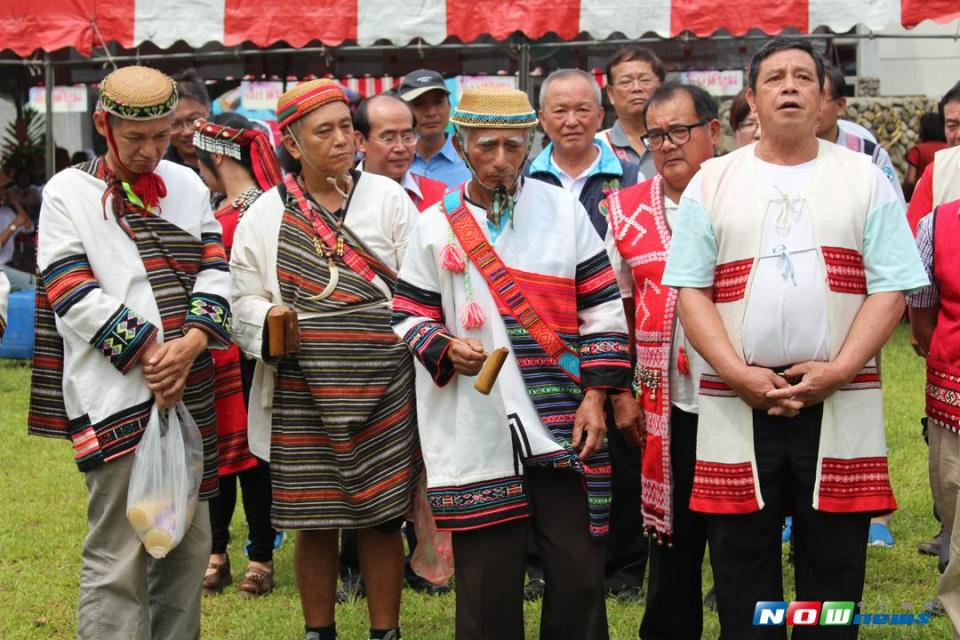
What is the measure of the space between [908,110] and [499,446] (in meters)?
12.2

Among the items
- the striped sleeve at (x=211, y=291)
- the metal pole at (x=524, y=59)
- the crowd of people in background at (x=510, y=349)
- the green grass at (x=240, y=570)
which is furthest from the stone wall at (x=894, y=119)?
the striped sleeve at (x=211, y=291)

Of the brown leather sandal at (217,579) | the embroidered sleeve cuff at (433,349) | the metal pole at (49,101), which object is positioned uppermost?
the metal pole at (49,101)

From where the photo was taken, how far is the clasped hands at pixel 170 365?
3.88m

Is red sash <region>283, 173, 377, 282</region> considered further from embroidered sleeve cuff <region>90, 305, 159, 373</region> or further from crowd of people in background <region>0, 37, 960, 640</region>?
embroidered sleeve cuff <region>90, 305, 159, 373</region>

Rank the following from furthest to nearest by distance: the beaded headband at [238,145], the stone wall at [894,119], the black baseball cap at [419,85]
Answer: the stone wall at [894,119] → the black baseball cap at [419,85] → the beaded headband at [238,145]

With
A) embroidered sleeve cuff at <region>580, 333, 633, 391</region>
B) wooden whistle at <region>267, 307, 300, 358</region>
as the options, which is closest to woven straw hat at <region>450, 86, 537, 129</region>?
embroidered sleeve cuff at <region>580, 333, 633, 391</region>

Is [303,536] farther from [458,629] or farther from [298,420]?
[458,629]

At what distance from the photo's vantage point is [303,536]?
14.7 feet

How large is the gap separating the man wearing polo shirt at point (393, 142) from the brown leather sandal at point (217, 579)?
1.80 metres

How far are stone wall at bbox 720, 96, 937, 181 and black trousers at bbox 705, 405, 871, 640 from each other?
10.9 metres

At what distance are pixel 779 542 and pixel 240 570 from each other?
2852mm

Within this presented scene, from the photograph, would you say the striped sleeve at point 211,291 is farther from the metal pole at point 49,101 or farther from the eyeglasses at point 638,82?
the metal pole at point 49,101

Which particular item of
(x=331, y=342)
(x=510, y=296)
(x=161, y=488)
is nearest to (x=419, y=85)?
(x=331, y=342)

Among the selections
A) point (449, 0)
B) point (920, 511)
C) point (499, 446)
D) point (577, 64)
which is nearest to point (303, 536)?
point (499, 446)
